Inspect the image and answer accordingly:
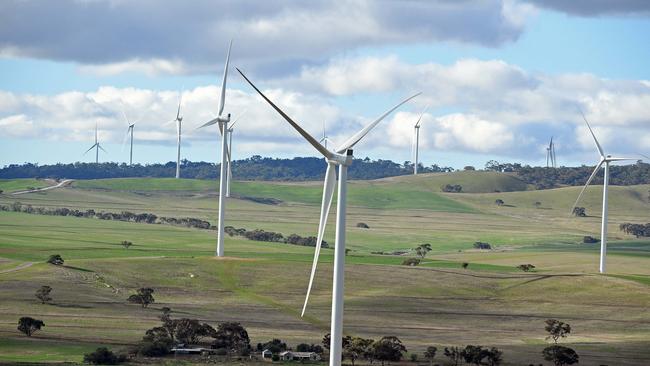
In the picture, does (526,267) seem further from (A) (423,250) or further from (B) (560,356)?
(B) (560,356)

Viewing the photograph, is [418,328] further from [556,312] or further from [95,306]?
[95,306]

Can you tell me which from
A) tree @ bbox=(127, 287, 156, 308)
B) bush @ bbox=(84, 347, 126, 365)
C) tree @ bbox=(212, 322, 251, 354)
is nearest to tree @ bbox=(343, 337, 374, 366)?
tree @ bbox=(212, 322, 251, 354)

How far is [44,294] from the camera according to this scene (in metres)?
97.4

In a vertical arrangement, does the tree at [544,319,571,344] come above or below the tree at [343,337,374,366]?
above

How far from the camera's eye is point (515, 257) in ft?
518

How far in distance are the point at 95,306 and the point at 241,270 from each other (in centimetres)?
2553

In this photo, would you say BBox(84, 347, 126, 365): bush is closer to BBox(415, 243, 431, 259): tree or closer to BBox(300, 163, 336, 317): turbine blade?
BBox(300, 163, 336, 317): turbine blade

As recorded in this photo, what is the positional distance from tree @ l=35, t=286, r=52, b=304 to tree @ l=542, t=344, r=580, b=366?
42.0m

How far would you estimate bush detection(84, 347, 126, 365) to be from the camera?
71.1 metres

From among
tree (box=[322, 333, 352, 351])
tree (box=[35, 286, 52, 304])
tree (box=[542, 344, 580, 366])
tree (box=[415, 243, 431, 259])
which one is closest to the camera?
tree (box=[542, 344, 580, 366])

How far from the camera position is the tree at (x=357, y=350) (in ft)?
266

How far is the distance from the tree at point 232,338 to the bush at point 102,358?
1068cm

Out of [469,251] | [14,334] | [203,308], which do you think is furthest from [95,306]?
[469,251]

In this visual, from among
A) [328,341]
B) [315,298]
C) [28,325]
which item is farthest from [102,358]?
[315,298]
